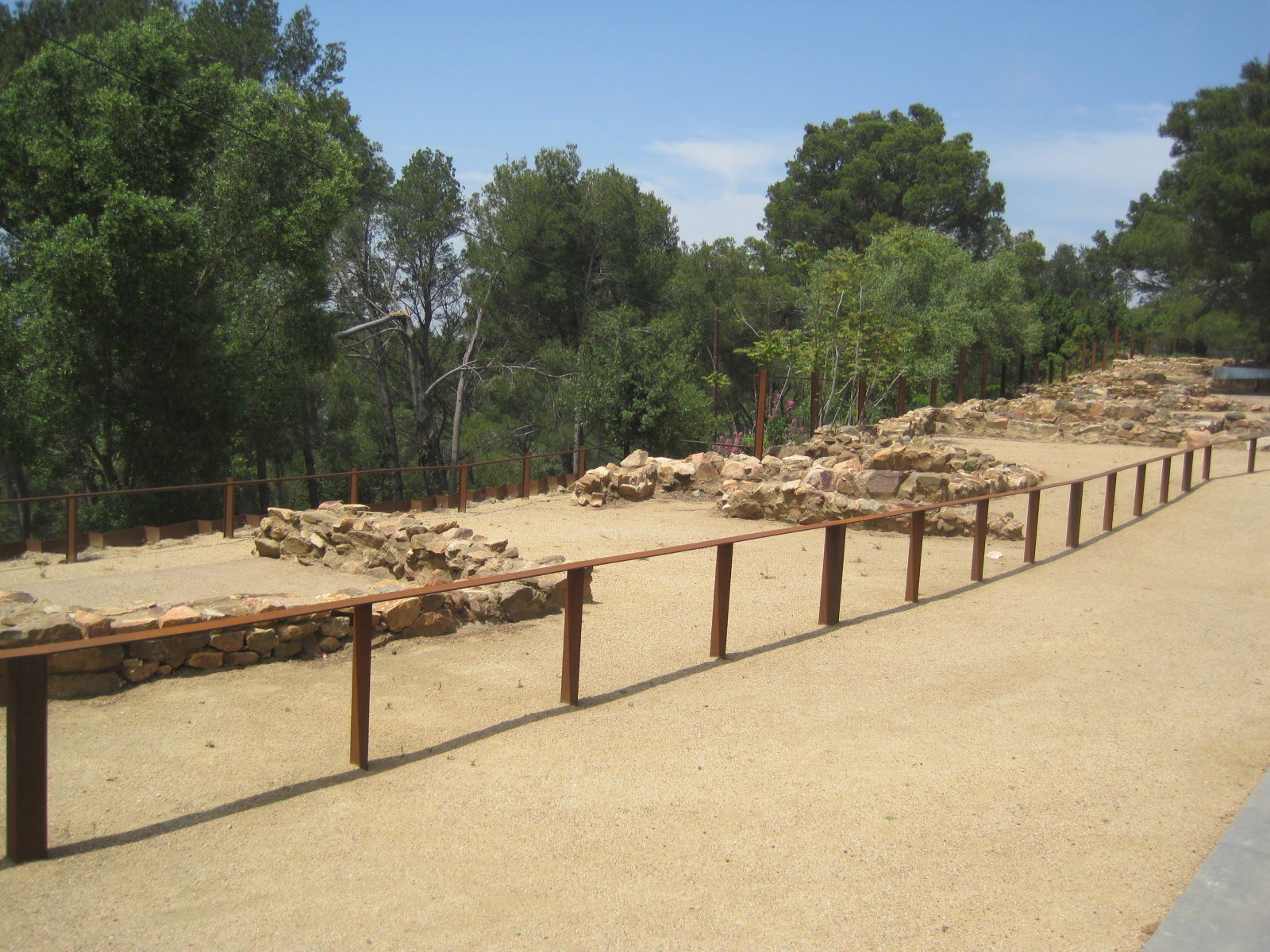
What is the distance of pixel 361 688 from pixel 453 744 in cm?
71

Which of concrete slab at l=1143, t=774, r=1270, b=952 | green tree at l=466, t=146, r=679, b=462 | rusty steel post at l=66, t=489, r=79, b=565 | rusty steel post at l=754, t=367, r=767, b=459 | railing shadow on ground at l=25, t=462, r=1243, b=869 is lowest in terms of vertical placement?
rusty steel post at l=66, t=489, r=79, b=565

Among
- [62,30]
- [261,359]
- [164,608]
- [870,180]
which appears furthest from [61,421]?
[870,180]

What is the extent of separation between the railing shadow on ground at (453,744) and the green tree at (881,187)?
39.8 metres

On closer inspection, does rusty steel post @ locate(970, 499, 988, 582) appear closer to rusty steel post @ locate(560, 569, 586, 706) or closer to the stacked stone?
the stacked stone

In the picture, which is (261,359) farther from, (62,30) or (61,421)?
(62,30)

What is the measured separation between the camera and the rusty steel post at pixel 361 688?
4.58 m

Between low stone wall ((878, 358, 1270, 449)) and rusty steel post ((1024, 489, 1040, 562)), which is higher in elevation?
low stone wall ((878, 358, 1270, 449))

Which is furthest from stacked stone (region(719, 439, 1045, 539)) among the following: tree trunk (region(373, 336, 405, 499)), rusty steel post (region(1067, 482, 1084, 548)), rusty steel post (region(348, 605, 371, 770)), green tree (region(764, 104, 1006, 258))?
green tree (region(764, 104, 1006, 258))

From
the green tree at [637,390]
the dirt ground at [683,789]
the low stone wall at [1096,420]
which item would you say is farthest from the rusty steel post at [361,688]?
the green tree at [637,390]

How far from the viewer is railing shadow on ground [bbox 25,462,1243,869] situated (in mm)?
3887

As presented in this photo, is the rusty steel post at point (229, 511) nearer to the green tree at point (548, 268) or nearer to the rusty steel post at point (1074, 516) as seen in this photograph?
the rusty steel post at point (1074, 516)

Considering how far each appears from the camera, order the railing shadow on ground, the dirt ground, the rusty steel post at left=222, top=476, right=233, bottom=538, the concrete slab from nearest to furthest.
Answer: the concrete slab → the dirt ground → the railing shadow on ground → the rusty steel post at left=222, top=476, right=233, bottom=538

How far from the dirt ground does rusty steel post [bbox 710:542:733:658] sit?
0.17 m

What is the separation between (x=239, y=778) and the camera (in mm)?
4539
